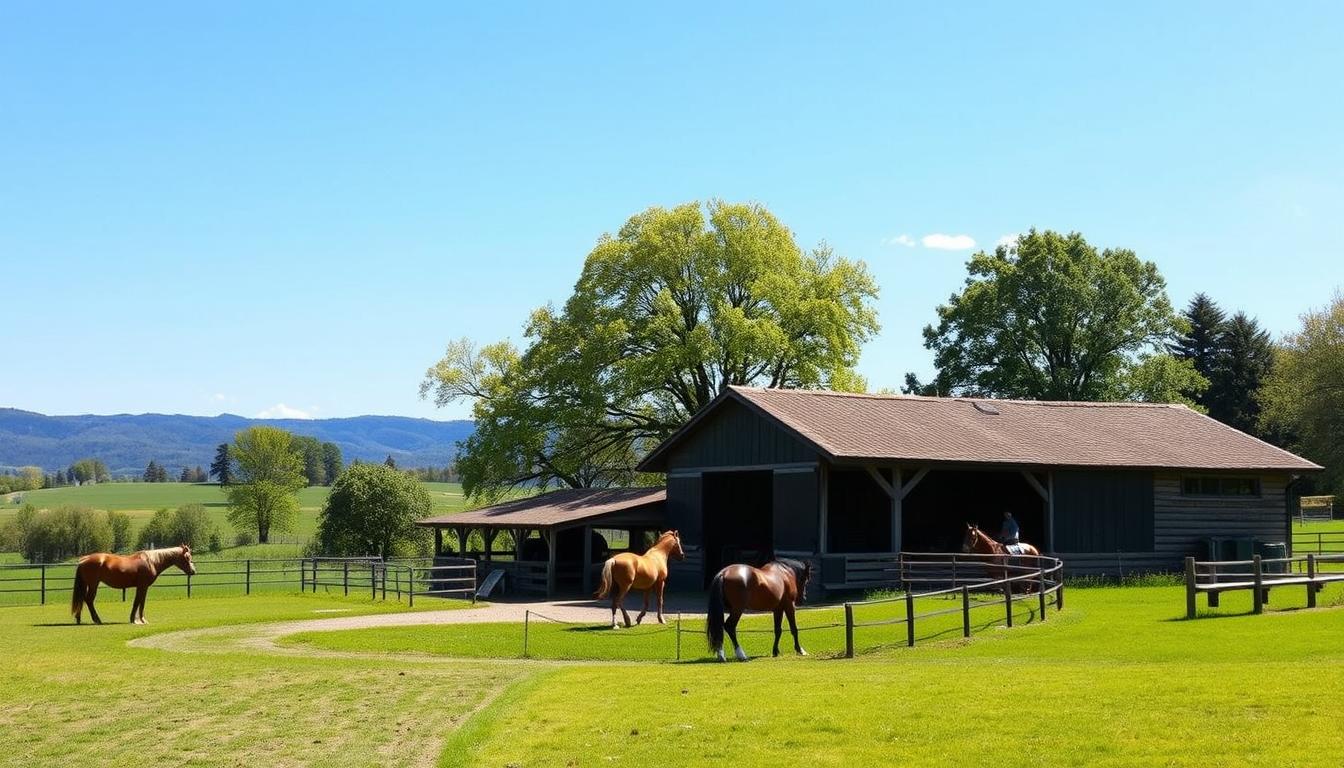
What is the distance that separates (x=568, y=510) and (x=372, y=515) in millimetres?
25504

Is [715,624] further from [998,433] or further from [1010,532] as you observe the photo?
[998,433]

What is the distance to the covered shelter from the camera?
32875 millimetres

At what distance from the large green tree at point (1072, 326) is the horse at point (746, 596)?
36235mm

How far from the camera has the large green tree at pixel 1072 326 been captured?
168 ft

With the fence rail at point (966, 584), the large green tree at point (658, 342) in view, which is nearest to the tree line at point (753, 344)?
the large green tree at point (658, 342)

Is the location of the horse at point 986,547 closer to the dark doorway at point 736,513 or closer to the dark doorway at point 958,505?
the dark doorway at point 958,505

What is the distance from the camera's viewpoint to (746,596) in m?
17.4

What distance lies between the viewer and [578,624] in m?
22.7

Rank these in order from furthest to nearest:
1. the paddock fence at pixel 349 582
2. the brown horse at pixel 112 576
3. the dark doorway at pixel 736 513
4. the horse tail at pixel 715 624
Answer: the dark doorway at pixel 736 513 < the paddock fence at pixel 349 582 < the brown horse at pixel 112 576 < the horse tail at pixel 715 624

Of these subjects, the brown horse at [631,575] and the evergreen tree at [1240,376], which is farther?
the evergreen tree at [1240,376]

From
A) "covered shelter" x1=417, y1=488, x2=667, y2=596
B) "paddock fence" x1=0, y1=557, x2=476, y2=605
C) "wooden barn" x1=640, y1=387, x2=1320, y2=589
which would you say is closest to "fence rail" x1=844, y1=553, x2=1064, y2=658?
"wooden barn" x1=640, y1=387, x2=1320, y2=589

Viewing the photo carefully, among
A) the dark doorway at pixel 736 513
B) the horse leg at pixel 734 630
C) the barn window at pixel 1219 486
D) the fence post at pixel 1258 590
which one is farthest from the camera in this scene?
the dark doorway at pixel 736 513

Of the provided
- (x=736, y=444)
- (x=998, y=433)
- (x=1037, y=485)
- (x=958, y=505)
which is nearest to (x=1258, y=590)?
(x=1037, y=485)

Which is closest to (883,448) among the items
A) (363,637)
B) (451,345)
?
(363,637)
